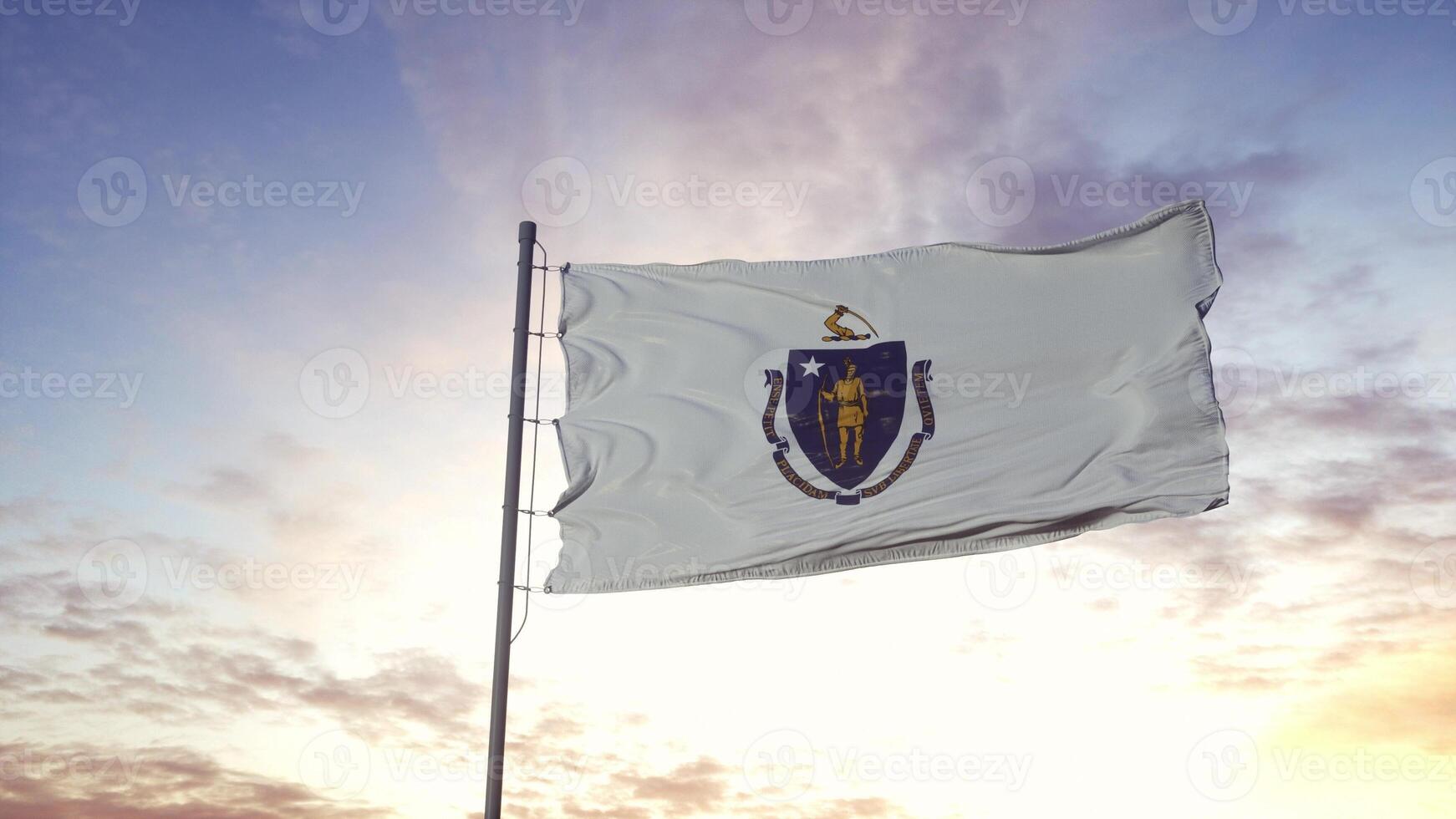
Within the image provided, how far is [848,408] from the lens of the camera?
1287 cm

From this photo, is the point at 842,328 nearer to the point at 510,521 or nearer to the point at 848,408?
the point at 848,408

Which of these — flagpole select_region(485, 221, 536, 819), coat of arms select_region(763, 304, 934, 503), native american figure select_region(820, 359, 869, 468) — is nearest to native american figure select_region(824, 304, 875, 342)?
coat of arms select_region(763, 304, 934, 503)

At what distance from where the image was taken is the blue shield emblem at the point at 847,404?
12711 millimetres

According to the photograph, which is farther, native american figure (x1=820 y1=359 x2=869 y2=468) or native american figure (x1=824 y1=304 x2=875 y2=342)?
native american figure (x1=824 y1=304 x2=875 y2=342)

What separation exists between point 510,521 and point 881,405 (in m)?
3.97

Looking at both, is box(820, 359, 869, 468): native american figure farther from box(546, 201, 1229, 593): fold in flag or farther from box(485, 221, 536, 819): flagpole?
box(485, 221, 536, 819): flagpole

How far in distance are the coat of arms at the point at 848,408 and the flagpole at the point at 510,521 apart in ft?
8.65

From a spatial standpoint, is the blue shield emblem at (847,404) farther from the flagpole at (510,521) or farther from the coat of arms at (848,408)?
the flagpole at (510,521)

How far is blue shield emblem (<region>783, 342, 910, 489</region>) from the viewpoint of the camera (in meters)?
12.7

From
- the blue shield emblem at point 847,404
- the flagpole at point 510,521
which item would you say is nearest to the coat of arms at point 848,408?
the blue shield emblem at point 847,404

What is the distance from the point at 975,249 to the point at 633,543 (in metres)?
4.81

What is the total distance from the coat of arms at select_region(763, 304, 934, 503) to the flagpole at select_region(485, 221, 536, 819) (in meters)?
2.64

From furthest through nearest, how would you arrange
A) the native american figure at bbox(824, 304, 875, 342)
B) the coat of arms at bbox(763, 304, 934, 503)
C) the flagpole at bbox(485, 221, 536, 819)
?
the native american figure at bbox(824, 304, 875, 342) → the coat of arms at bbox(763, 304, 934, 503) → the flagpole at bbox(485, 221, 536, 819)

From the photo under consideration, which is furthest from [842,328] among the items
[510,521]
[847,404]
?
[510,521]
